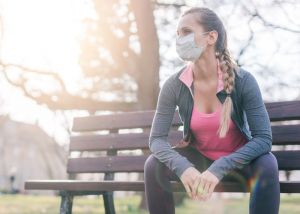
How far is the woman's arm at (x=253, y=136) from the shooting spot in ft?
9.68

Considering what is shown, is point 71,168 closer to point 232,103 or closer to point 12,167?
point 232,103

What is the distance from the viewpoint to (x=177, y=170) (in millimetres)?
3043

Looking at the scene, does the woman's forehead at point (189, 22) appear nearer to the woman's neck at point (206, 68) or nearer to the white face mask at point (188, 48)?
the white face mask at point (188, 48)

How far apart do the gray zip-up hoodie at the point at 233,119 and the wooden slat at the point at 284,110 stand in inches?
24.3

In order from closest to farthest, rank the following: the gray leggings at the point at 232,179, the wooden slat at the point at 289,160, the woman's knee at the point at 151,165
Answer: the gray leggings at the point at 232,179 < the woman's knee at the point at 151,165 < the wooden slat at the point at 289,160

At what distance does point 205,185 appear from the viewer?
2930 mm

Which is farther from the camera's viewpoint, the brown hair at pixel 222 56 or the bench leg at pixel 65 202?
the bench leg at pixel 65 202

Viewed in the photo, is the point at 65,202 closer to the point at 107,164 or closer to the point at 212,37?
the point at 107,164

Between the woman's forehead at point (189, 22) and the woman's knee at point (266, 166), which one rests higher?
the woman's forehead at point (189, 22)

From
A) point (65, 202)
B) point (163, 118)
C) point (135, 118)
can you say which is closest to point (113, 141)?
point (135, 118)

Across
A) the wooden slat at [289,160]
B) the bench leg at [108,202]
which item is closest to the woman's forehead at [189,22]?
the wooden slat at [289,160]

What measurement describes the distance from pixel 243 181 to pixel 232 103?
0.45m

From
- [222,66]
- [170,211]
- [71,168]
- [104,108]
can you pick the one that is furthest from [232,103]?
[104,108]

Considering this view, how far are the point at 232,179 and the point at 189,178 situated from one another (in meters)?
0.29
